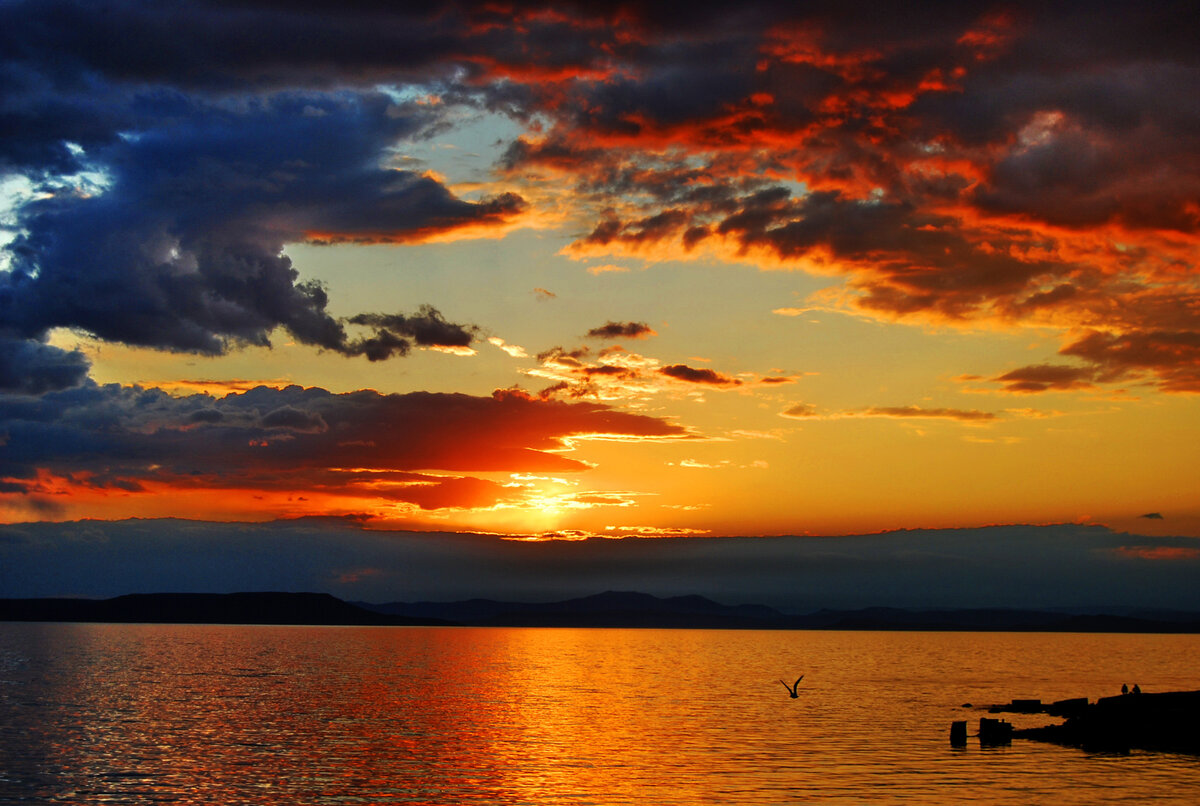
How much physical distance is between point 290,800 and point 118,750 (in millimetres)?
23752

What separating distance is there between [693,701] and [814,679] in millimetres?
46970

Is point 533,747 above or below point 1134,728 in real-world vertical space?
below

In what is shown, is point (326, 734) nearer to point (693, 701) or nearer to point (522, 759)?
point (522, 759)

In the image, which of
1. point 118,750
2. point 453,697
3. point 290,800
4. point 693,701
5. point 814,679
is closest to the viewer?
point 290,800

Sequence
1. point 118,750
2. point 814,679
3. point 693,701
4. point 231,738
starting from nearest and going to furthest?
point 118,750, point 231,738, point 693,701, point 814,679

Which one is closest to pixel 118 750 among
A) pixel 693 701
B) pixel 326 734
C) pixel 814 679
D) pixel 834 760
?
pixel 326 734

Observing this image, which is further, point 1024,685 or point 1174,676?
point 1174,676

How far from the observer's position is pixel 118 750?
66.6 m

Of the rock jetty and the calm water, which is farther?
the rock jetty

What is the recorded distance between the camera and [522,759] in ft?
208

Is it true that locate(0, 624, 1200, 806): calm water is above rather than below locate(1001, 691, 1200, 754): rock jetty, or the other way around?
below

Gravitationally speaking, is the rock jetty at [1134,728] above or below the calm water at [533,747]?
above

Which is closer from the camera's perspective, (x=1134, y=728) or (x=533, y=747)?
(x=533, y=747)

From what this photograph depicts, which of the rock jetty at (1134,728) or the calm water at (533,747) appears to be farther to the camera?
the rock jetty at (1134,728)
